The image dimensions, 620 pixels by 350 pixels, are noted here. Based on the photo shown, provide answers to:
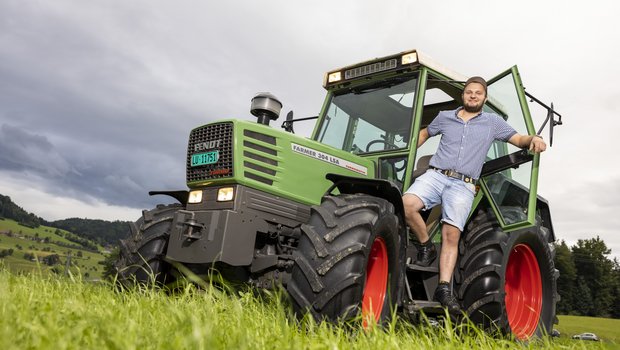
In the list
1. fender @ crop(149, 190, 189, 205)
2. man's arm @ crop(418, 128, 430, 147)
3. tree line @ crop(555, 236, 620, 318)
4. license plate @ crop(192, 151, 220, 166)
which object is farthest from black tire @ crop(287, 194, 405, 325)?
tree line @ crop(555, 236, 620, 318)

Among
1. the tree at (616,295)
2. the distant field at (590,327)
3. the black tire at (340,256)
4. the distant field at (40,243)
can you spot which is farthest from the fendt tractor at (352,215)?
the distant field at (40,243)

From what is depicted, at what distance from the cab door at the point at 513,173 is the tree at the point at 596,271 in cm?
8666

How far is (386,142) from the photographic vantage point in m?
5.29

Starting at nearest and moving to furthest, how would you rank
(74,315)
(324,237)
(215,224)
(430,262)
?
(74,315) < (324,237) < (215,224) < (430,262)

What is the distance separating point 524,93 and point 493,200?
1.08 m

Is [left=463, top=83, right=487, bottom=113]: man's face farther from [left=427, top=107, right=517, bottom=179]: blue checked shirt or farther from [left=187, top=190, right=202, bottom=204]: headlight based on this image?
[left=187, top=190, right=202, bottom=204]: headlight

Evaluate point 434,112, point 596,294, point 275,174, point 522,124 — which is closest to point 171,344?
point 275,174

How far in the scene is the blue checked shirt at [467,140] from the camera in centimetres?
464

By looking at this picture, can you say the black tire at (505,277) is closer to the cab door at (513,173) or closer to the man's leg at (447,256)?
the cab door at (513,173)

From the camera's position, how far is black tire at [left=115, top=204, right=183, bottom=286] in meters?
4.69

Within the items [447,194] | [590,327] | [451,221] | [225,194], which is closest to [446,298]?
[451,221]

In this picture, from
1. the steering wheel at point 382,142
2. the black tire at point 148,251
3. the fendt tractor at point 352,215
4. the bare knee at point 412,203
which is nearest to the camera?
the fendt tractor at point 352,215

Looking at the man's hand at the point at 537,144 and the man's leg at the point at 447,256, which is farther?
the man's hand at the point at 537,144

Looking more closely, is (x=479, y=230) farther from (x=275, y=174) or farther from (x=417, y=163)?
(x=275, y=174)
